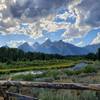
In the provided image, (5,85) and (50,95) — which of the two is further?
(50,95)

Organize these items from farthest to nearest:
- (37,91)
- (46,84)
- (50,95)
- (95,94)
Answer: (37,91) → (50,95) → (95,94) → (46,84)

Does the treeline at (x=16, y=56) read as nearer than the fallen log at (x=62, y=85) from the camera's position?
No

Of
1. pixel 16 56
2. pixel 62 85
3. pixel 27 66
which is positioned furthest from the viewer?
pixel 16 56

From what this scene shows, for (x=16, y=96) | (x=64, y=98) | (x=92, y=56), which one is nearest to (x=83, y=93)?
(x=64, y=98)

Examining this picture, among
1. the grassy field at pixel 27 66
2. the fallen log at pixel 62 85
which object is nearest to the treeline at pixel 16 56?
the grassy field at pixel 27 66

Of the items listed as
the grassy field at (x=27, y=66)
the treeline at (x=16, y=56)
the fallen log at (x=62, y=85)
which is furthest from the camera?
the treeline at (x=16, y=56)

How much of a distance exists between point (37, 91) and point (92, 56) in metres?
116

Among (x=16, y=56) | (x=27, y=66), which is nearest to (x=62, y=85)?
(x=27, y=66)

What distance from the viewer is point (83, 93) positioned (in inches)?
368

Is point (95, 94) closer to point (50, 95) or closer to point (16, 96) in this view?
point (50, 95)

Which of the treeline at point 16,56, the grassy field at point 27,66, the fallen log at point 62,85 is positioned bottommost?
the grassy field at point 27,66

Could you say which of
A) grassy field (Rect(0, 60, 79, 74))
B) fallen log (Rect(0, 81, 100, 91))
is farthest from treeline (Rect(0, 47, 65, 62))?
fallen log (Rect(0, 81, 100, 91))

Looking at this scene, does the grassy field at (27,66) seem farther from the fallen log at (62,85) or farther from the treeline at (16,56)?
the fallen log at (62,85)

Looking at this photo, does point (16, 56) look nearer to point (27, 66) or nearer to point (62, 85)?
point (27, 66)
